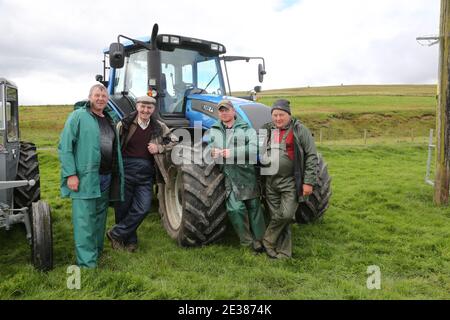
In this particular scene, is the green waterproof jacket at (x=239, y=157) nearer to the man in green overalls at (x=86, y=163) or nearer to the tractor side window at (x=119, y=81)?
the man in green overalls at (x=86, y=163)

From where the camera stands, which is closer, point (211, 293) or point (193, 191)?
point (211, 293)

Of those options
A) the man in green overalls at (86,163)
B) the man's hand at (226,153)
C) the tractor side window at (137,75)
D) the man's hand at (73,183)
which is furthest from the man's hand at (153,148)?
the tractor side window at (137,75)

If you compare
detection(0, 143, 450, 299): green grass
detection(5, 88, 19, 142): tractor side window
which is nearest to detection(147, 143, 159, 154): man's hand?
detection(0, 143, 450, 299): green grass

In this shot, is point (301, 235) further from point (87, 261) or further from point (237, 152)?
point (87, 261)

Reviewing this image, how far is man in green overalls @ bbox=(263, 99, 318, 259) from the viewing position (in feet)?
16.2

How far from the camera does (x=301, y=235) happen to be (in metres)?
6.00

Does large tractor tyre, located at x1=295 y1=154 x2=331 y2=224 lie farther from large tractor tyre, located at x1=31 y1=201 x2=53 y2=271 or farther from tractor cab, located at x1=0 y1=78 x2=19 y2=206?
tractor cab, located at x1=0 y1=78 x2=19 y2=206

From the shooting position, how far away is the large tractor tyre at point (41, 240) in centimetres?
443

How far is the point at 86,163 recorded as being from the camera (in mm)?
4574

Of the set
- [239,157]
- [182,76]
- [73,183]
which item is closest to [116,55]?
[182,76]

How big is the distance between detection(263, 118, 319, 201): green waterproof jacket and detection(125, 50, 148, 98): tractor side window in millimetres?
2508

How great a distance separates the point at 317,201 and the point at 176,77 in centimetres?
266

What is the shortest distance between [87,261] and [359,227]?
396 cm
